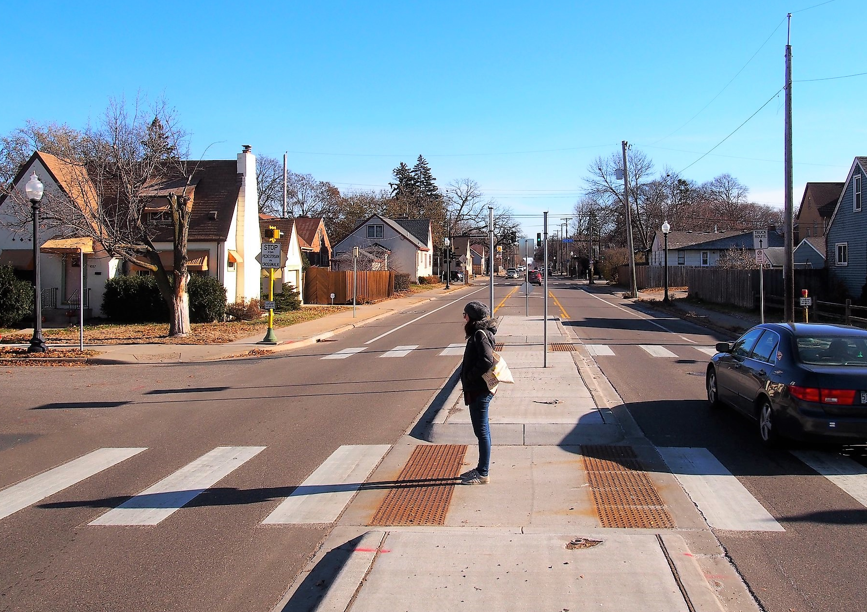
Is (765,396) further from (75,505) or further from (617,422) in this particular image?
(75,505)

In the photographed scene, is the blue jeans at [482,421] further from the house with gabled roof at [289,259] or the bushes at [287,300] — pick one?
the house with gabled roof at [289,259]

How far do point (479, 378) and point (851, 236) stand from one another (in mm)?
31915

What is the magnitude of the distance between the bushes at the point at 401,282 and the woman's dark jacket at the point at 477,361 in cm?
5110

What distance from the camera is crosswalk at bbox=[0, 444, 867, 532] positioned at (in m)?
6.17

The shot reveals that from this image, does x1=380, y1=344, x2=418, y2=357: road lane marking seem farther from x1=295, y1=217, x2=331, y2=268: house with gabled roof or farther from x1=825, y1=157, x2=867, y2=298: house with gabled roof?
x1=295, y1=217, x2=331, y2=268: house with gabled roof

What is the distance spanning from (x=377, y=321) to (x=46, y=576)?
89.1 ft

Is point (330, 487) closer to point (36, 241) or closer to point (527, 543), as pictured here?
point (527, 543)

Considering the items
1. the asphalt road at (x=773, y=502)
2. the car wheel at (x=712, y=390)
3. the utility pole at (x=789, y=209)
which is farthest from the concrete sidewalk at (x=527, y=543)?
the utility pole at (x=789, y=209)

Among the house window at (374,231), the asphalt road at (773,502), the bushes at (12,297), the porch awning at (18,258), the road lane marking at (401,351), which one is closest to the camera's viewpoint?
the asphalt road at (773,502)

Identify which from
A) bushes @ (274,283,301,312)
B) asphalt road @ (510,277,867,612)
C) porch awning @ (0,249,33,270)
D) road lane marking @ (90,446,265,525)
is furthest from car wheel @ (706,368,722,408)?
porch awning @ (0,249,33,270)

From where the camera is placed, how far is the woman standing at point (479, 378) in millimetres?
6785

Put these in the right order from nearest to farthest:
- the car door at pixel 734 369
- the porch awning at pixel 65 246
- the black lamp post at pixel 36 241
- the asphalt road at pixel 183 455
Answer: the asphalt road at pixel 183 455, the car door at pixel 734 369, the black lamp post at pixel 36 241, the porch awning at pixel 65 246

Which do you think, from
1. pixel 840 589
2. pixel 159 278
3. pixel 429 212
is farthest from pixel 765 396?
pixel 429 212

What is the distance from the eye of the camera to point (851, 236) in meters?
32.6
